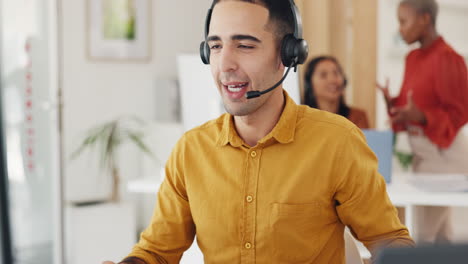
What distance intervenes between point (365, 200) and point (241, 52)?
1.16 ft

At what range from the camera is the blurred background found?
2943 mm

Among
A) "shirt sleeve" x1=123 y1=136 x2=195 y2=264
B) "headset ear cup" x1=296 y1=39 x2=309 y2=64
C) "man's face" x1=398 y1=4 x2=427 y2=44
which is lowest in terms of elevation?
"shirt sleeve" x1=123 y1=136 x2=195 y2=264

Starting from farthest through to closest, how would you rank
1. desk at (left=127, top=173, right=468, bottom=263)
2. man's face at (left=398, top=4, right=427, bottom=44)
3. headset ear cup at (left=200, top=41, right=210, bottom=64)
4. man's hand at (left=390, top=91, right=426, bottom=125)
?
man's face at (left=398, top=4, right=427, bottom=44) → man's hand at (left=390, top=91, right=426, bottom=125) → desk at (left=127, top=173, right=468, bottom=263) → headset ear cup at (left=200, top=41, right=210, bottom=64)

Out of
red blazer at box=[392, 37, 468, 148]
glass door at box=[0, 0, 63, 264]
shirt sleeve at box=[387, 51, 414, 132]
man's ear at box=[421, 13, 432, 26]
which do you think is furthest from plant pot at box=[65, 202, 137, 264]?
man's ear at box=[421, 13, 432, 26]

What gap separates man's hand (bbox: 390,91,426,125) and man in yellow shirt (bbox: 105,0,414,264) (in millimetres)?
1245

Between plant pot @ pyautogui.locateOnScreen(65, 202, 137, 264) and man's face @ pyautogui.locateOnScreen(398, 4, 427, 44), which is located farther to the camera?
plant pot @ pyautogui.locateOnScreen(65, 202, 137, 264)

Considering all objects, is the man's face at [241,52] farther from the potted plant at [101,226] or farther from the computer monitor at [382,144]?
the potted plant at [101,226]

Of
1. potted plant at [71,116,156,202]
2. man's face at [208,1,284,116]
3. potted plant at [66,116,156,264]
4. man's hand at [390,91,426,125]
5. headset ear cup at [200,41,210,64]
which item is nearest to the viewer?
man's face at [208,1,284,116]

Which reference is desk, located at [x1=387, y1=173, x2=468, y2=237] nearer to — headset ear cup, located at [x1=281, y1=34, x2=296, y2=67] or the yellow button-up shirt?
the yellow button-up shirt

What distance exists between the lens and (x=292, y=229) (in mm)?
948

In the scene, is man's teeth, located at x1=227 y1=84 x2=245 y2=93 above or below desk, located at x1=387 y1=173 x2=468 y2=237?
above

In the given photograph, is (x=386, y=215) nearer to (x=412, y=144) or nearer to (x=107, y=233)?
(x=412, y=144)

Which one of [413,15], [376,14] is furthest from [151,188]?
[376,14]

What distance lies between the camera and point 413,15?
2.29m
